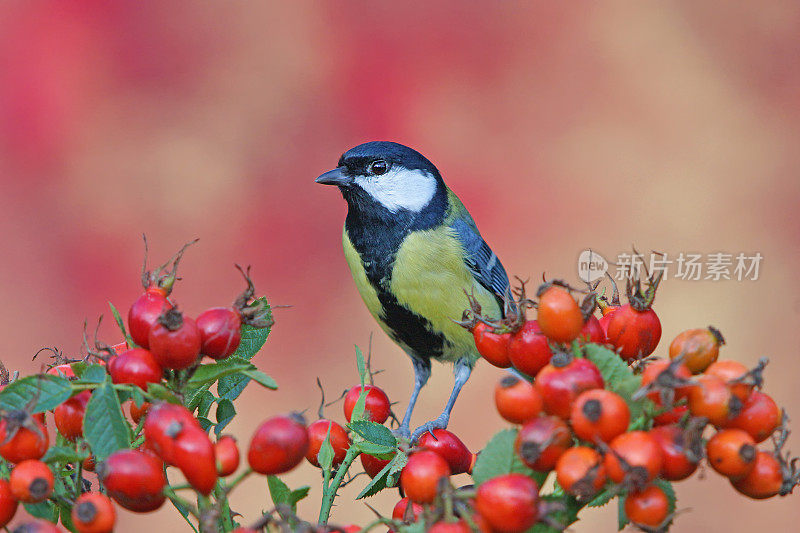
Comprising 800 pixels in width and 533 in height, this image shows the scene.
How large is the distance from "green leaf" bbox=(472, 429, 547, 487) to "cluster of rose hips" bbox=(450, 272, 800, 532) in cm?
2

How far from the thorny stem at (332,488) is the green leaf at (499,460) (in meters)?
0.13

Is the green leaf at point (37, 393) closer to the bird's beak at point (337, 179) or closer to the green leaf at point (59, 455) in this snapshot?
the green leaf at point (59, 455)

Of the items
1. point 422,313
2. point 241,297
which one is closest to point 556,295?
point 241,297

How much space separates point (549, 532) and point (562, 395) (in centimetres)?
8

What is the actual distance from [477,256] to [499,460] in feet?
2.81

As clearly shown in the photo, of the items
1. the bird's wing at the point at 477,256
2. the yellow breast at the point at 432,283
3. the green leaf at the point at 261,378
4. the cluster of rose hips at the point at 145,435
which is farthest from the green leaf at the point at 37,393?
the bird's wing at the point at 477,256

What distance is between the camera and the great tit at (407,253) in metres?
1.28

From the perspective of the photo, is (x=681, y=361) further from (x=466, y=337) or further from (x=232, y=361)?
(x=466, y=337)

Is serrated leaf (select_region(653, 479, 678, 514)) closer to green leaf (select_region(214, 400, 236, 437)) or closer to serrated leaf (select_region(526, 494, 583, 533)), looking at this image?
serrated leaf (select_region(526, 494, 583, 533))

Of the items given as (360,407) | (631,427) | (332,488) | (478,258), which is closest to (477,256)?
(478,258)

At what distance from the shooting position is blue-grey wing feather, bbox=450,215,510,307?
1.37 metres

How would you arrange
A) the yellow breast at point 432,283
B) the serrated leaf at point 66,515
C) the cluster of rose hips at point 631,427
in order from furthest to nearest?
1. the yellow breast at point 432,283
2. the serrated leaf at point 66,515
3. the cluster of rose hips at point 631,427

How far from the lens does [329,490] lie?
25.8 inches

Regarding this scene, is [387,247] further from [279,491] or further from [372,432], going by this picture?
[279,491]
